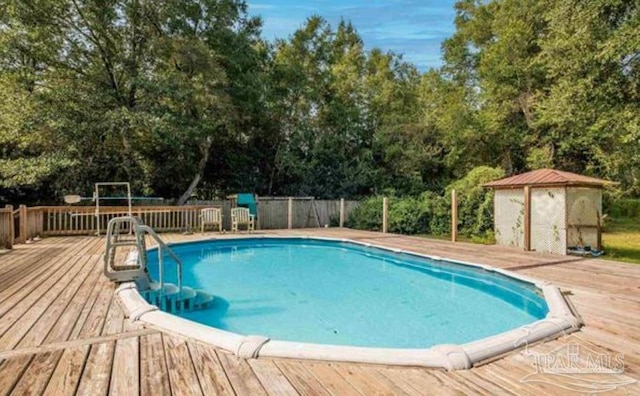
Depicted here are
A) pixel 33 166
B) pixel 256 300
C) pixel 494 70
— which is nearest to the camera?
pixel 256 300

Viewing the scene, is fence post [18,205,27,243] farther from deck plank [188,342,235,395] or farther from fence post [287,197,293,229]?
deck plank [188,342,235,395]

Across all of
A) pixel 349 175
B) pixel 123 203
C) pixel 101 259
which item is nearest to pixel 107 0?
pixel 123 203

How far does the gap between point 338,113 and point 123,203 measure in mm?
8820

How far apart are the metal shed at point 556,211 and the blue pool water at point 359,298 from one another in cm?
254

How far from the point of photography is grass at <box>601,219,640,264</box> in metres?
8.17

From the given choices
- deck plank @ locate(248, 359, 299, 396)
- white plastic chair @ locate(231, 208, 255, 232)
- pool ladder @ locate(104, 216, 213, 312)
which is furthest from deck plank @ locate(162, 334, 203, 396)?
white plastic chair @ locate(231, 208, 255, 232)

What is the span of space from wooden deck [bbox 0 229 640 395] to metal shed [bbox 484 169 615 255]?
3859mm

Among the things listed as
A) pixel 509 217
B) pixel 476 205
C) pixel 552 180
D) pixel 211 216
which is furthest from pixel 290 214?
pixel 552 180

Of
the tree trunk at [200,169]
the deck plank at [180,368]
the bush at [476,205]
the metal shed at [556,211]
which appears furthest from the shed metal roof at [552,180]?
the tree trunk at [200,169]

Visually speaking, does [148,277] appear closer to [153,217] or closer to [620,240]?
[153,217]

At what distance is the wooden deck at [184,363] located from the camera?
2.08 meters

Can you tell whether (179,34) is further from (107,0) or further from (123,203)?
(123,203)

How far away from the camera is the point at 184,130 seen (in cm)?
1152

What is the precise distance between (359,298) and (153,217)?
27.4 ft
